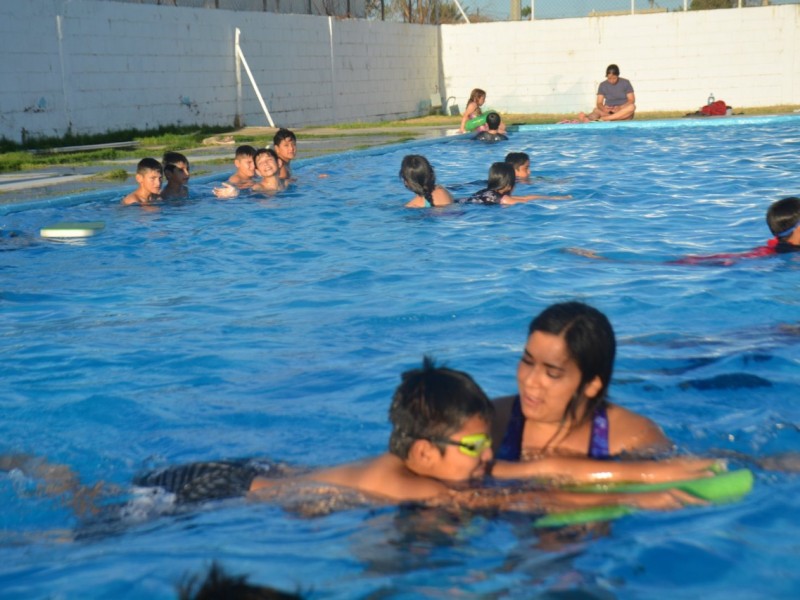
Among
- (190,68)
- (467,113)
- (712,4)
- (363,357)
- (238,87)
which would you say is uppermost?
(712,4)

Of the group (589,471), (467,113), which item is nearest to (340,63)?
(467,113)

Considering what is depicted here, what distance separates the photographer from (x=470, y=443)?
3.25 meters

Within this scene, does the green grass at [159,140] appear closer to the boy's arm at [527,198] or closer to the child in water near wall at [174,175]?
the child in water near wall at [174,175]

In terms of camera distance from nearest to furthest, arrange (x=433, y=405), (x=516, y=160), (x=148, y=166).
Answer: (x=433, y=405)
(x=148, y=166)
(x=516, y=160)

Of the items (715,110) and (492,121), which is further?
(715,110)

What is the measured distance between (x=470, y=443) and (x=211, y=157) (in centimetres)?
1147

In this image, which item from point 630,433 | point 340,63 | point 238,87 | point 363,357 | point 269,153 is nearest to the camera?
point 630,433

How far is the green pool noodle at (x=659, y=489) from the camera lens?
327cm

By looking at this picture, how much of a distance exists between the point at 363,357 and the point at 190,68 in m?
15.1

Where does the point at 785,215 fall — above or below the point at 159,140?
below

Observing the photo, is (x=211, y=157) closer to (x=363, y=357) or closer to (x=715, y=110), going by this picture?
(x=363, y=357)

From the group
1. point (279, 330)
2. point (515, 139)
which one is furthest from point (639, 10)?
point (279, 330)

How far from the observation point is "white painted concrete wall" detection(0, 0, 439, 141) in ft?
51.9

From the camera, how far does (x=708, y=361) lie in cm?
531
